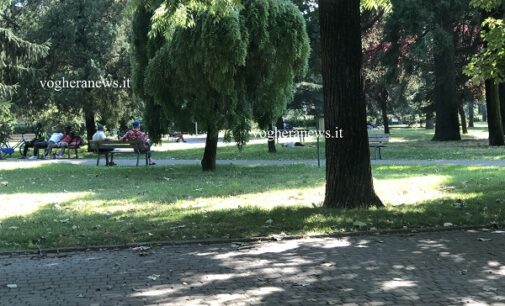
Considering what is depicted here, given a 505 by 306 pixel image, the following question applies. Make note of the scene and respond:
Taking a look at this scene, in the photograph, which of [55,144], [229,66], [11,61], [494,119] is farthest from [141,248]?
[11,61]

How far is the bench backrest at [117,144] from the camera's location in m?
20.7

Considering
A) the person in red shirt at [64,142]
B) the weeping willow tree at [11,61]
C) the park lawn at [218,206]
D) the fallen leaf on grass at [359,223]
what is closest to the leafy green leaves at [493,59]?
the park lawn at [218,206]

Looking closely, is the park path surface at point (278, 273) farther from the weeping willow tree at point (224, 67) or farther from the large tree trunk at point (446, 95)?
the large tree trunk at point (446, 95)

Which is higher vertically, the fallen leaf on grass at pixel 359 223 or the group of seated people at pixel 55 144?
the group of seated people at pixel 55 144

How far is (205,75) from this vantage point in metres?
16.3

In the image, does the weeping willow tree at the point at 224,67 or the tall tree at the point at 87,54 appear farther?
the tall tree at the point at 87,54

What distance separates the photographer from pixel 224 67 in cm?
1592

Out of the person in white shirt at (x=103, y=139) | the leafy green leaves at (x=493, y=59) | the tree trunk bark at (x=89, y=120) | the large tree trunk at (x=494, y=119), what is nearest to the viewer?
the leafy green leaves at (x=493, y=59)

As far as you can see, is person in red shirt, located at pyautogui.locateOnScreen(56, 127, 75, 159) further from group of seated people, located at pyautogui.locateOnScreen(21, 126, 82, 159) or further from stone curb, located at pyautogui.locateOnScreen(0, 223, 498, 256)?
stone curb, located at pyautogui.locateOnScreen(0, 223, 498, 256)

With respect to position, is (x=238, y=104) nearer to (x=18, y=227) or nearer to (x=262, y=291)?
(x=18, y=227)

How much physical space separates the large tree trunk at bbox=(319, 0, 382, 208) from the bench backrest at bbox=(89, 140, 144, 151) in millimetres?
12218

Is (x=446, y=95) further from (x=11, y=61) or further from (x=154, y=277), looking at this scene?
(x=154, y=277)

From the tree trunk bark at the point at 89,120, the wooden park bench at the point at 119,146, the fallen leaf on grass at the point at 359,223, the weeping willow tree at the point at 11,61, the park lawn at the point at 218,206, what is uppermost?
the weeping willow tree at the point at 11,61

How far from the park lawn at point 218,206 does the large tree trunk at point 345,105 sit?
1.49 feet
